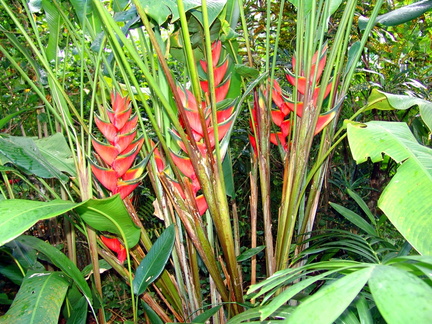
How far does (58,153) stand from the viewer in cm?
93

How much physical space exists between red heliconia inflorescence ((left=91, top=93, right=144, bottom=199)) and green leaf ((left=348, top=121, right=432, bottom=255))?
0.47 metres

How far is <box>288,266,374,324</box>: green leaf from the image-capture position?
0.30 meters

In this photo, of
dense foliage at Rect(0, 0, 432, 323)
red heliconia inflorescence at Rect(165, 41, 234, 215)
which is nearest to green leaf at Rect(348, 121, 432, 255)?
dense foliage at Rect(0, 0, 432, 323)

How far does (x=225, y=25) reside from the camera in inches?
30.8

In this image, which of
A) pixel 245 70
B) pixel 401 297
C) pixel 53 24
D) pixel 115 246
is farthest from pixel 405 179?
pixel 53 24

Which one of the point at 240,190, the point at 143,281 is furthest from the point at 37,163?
the point at 240,190

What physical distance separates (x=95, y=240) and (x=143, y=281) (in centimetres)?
15

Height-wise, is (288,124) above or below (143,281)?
above

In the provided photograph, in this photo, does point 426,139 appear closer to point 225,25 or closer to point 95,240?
point 225,25

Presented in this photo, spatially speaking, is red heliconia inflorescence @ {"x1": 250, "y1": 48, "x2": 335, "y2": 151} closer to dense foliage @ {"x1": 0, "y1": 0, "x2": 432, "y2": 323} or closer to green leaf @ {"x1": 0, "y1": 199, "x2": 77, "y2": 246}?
dense foliage @ {"x1": 0, "y1": 0, "x2": 432, "y2": 323}

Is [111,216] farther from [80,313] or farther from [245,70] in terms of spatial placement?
[245,70]

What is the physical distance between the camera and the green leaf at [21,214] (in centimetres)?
46

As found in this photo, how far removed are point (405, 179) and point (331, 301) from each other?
0.29 m

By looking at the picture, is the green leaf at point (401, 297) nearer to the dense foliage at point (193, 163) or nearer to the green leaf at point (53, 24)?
the dense foliage at point (193, 163)
